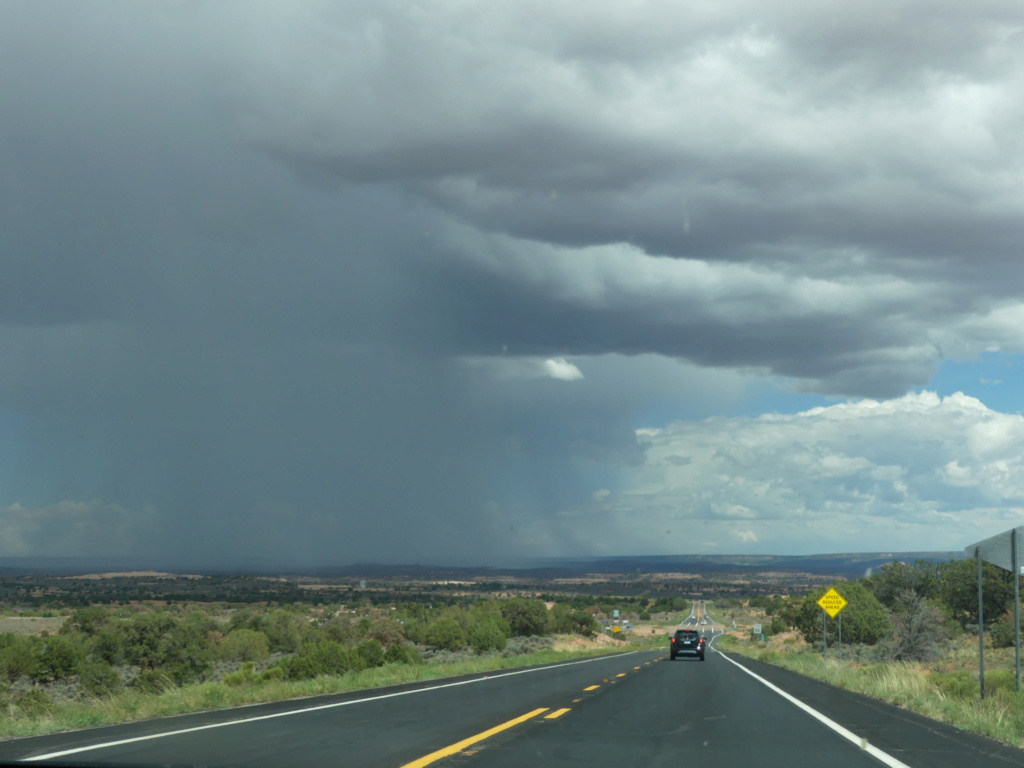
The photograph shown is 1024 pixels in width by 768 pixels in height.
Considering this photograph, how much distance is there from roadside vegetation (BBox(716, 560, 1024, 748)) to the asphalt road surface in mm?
1080

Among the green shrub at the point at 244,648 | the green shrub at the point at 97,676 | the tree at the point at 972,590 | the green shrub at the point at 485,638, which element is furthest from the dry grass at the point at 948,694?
the green shrub at the point at 244,648

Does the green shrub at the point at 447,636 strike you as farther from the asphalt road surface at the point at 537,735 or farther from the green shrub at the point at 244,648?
the asphalt road surface at the point at 537,735

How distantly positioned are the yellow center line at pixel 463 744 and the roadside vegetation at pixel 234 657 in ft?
19.6

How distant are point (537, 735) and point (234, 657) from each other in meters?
61.7

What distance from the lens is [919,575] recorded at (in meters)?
87.6

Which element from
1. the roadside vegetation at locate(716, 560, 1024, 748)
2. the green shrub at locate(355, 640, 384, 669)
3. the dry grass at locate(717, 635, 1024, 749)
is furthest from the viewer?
the green shrub at locate(355, 640, 384, 669)

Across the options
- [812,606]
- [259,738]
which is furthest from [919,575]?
[259,738]

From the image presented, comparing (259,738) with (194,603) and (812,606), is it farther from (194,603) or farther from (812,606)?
(194,603)

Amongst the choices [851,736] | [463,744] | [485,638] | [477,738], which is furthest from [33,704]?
[485,638]

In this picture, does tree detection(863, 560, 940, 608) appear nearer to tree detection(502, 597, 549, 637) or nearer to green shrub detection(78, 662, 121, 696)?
tree detection(502, 597, 549, 637)

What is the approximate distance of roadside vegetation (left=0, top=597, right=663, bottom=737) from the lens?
60.8ft

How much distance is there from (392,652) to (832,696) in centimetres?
3136

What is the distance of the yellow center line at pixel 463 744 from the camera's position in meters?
10.1

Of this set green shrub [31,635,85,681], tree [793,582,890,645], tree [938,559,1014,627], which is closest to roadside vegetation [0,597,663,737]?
green shrub [31,635,85,681]
